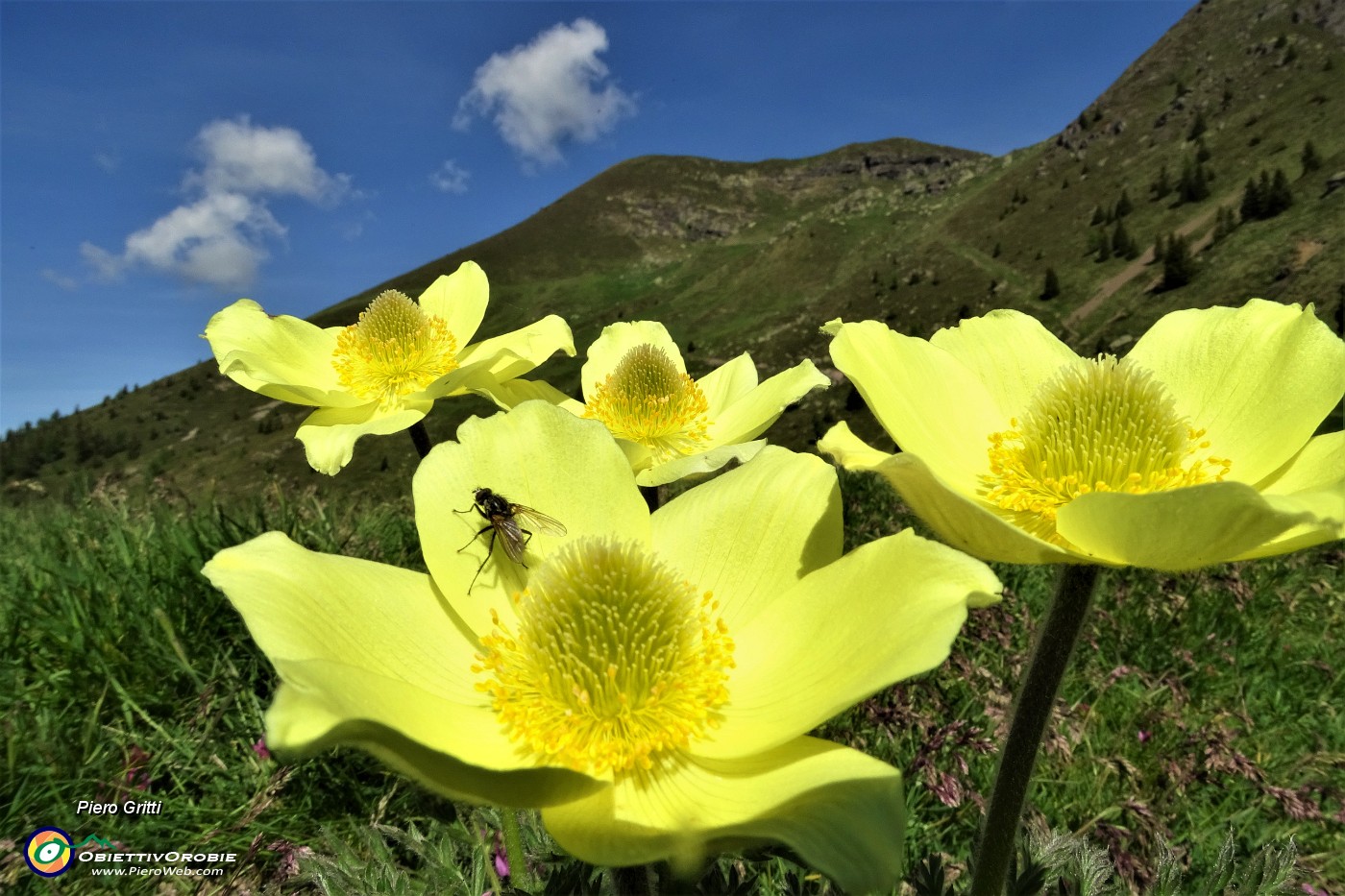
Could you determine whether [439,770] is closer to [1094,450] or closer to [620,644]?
[620,644]

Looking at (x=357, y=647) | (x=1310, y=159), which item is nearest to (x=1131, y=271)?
(x=1310, y=159)

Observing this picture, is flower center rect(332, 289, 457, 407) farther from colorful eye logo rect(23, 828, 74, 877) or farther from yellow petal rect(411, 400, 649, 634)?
colorful eye logo rect(23, 828, 74, 877)

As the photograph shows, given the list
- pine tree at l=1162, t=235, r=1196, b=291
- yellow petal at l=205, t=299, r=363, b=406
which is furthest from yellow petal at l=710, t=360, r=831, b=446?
pine tree at l=1162, t=235, r=1196, b=291

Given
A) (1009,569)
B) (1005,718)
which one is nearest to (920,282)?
(1009,569)

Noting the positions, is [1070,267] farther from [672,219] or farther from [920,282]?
[672,219]

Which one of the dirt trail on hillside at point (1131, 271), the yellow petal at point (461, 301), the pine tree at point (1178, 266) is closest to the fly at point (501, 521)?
the yellow petal at point (461, 301)

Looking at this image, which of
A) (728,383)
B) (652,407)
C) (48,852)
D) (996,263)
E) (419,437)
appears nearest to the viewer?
(48,852)

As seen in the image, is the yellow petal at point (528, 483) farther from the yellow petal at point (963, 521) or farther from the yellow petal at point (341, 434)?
the yellow petal at point (341, 434)
